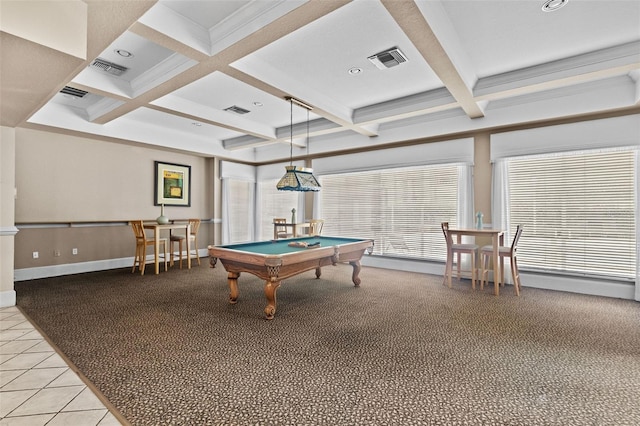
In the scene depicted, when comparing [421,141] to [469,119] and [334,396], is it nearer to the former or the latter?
[469,119]

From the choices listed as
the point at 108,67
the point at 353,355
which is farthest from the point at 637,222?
the point at 108,67

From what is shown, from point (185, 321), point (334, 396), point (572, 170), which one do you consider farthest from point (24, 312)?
point (572, 170)

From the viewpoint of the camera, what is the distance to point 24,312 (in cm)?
349

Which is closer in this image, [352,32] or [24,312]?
[352,32]

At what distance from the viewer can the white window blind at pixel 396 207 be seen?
5668 millimetres

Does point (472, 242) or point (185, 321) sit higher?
point (472, 242)

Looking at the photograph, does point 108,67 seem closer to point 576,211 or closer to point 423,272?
point 423,272

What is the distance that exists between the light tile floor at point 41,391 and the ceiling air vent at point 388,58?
12.4 feet

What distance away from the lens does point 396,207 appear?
20.5 feet

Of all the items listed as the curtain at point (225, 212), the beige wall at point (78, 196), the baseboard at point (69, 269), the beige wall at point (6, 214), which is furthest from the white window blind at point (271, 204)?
the beige wall at point (6, 214)

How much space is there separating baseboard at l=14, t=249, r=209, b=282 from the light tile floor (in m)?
3.16

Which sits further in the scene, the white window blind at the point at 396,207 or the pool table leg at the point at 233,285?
the white window blind at the point at 396,207

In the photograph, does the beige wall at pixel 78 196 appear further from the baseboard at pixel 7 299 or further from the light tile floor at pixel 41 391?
the light tile floor at pixel 41 391

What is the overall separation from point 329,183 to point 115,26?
536 centimetres
